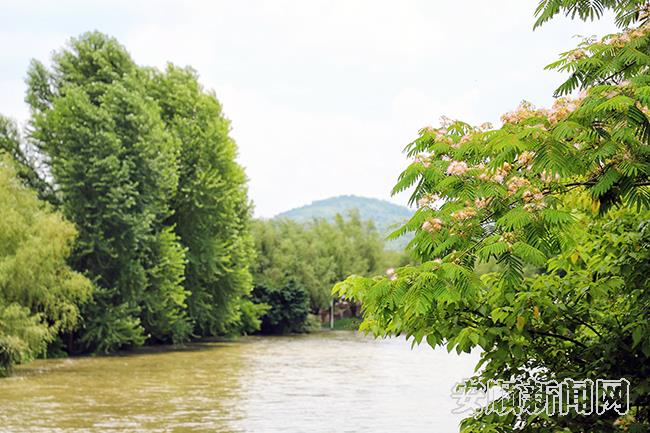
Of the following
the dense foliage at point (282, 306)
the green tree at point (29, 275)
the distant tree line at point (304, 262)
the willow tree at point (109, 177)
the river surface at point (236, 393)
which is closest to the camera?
the river surface at point (236, 393)

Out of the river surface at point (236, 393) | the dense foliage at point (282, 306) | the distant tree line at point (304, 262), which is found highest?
the distant tree line at point (304, 262)

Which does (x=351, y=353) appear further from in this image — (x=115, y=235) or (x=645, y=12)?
(x=645, y=12)

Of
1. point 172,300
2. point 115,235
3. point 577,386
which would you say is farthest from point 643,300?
point 172,300

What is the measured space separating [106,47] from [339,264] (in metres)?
33.9

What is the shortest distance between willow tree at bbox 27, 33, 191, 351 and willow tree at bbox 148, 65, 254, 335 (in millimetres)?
3060

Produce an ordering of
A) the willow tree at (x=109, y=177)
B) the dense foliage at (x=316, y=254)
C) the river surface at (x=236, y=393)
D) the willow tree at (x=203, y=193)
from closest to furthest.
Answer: the river surface at (x=236, y=393) < the willow tree at (x=109, y=177) < the willow tree at (x=203, y=193) < the dense foliage at (x=316, y=254)

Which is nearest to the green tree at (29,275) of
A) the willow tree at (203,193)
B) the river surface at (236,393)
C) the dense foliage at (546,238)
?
the river surface at (236,393)

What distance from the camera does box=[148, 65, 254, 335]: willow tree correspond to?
38938 millimetres

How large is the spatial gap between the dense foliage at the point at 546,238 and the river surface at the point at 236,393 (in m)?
9.90

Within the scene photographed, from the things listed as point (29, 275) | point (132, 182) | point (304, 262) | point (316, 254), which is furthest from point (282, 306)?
point (29, 275)

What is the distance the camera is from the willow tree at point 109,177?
105ft

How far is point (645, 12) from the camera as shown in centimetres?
528

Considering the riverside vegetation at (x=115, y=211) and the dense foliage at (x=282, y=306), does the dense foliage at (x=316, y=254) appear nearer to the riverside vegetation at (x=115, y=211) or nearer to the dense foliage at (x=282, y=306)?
the dense foliage at (x=282, y=306)

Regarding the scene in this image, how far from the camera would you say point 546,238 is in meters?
4.80
